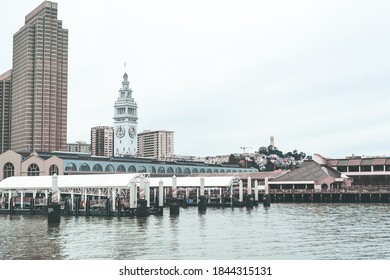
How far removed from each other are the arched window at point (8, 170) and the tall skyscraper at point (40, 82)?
7391cm

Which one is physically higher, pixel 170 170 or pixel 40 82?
pixel 40 82

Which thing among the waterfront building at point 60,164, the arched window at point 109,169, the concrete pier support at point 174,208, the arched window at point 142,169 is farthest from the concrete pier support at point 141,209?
the arched window at point 142,169

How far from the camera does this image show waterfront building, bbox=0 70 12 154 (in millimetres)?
160250

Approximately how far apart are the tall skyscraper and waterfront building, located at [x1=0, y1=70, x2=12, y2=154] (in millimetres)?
1872

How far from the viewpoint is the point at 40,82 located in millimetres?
187750

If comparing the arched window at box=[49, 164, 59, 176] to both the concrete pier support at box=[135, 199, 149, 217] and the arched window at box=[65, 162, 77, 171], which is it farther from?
the concrete pier support at box=[135, 199, 149, 217]

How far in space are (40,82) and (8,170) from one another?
87.7 m

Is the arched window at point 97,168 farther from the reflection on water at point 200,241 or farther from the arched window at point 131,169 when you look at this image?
the reflection on water at point 200,241

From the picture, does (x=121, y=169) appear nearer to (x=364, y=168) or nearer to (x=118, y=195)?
(x=118, y=195)

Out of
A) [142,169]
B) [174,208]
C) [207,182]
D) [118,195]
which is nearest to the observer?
[174,208]

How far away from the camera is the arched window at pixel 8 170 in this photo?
10512 centimetres

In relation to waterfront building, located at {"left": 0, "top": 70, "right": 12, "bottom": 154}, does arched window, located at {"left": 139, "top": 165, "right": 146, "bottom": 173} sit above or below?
below

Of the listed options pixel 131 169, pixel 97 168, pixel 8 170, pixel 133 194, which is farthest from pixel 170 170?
pixel 133 194

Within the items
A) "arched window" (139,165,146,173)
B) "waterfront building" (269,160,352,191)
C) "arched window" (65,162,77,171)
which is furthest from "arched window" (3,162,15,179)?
"waterfront building" (269,160,352,191)
